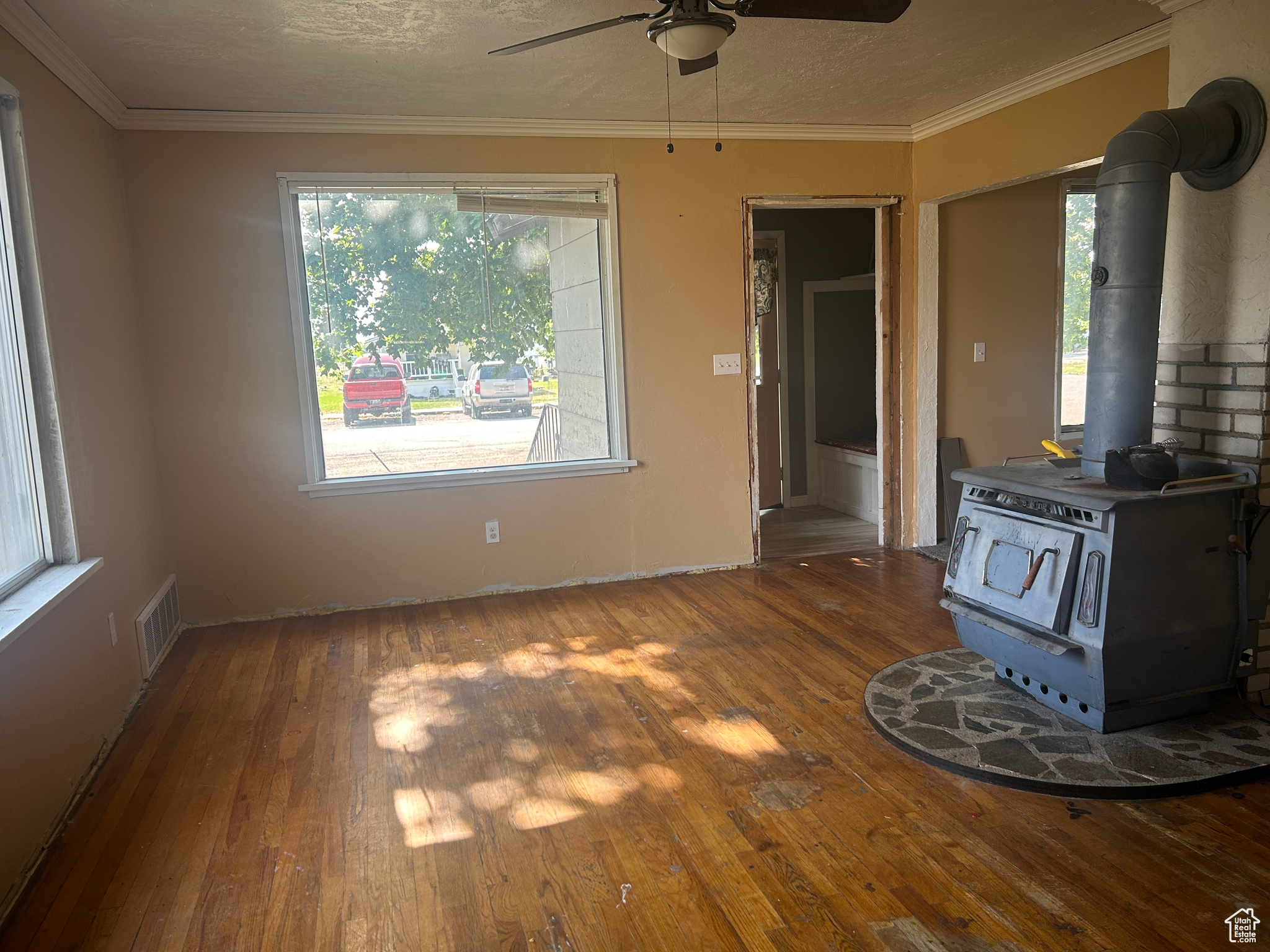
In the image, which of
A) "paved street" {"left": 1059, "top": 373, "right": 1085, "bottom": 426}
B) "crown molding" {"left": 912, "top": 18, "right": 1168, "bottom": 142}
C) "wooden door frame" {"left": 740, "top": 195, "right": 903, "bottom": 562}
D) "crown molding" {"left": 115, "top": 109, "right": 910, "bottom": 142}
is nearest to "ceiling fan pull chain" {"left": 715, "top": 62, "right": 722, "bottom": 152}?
"crown molding" {"left": 115, "top": 109, "right": 910, "bottom": 142}

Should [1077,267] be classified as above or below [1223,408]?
above

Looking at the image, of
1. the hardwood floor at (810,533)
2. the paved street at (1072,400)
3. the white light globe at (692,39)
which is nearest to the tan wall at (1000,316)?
the paved street at (1072,400)

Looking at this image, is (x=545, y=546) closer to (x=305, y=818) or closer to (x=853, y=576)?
(x=853, y=576)

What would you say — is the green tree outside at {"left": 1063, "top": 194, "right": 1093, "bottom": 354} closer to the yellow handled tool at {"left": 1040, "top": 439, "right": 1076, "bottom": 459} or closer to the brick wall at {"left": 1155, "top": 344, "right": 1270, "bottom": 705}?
the brick wall at {"left": 1155, "top": 344, "right": 1270, "bottom": 705}

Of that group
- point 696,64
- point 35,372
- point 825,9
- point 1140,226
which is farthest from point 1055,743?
point 35,372

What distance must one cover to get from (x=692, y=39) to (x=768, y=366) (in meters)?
4.22

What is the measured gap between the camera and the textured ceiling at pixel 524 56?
292 cm

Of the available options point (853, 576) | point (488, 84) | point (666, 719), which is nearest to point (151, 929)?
point (666, 719)

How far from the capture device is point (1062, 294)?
17.5 feet

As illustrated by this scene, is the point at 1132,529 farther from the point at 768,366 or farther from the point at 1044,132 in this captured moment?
the point at 768,366

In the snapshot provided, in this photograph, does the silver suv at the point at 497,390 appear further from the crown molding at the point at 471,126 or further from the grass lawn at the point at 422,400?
the crown molding at the point at 471,126

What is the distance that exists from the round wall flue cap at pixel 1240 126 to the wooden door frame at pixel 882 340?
7.24 ft

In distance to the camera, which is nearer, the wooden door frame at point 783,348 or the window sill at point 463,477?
the window sill at point 463,477

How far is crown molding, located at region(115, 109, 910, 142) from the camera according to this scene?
397 cm
